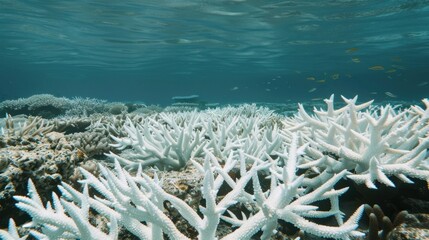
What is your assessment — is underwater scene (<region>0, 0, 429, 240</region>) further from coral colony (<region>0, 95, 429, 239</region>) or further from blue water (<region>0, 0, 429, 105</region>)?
blue water (<region>0, 0, 429, 105</region>)

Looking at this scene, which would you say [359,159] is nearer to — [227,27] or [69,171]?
[69,171]

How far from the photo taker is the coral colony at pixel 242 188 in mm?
1674

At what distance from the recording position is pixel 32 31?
25703 mm

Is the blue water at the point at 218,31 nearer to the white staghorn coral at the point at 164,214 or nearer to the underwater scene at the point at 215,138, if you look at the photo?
the underwater scene at the point at 215,138

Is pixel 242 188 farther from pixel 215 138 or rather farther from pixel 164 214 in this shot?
pixel 215 138

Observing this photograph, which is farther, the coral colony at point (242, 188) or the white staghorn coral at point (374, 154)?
the white staghorn coral at point (374, 154)

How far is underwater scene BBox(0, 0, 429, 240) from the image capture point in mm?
1780

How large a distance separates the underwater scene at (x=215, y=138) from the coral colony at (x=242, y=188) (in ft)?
0.04

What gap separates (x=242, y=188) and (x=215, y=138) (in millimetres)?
1998

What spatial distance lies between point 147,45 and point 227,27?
11.0m

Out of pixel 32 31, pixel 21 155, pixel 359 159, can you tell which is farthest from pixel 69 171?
pixel 32 31

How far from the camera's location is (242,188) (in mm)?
1795

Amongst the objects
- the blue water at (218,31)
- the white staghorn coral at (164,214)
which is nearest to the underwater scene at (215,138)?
the white staghorn coral at (164,214)

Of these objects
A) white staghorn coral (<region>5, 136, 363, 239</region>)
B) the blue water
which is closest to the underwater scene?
white staghorn coral (<region>5, 136, 363, 239</region>)
